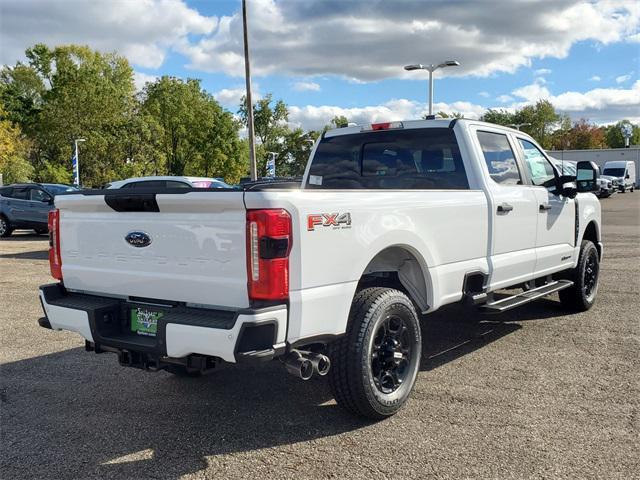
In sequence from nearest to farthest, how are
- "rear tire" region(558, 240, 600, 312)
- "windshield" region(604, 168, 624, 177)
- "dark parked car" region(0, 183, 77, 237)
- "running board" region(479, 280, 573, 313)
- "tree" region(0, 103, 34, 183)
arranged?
"running board" region(479, 280, 573, 313) → "rear tire" region(558, 240, 600, 312) → "dark parked car" region(0, 183, 77, 237) → "tree" region(0, 103, 34, 183) → "windshield" region(604, 168, 624, 177)

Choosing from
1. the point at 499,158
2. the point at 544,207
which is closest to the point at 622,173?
the point at 544,207

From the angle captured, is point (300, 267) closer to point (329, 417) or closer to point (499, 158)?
point (329, 417)

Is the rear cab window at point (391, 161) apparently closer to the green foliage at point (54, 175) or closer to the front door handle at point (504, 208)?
the front door handle at point (504, 208)

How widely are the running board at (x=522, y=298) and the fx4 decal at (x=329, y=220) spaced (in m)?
1.96

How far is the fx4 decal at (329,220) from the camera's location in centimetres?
335

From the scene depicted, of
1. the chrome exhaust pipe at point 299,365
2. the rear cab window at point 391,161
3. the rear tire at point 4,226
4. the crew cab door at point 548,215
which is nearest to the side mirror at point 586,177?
the crew cab door at point 548,215

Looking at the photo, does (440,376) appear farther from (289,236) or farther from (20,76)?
(20,76)

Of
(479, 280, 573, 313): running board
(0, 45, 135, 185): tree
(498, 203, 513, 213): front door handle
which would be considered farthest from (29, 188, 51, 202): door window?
(0, 45, 135, 185): tree

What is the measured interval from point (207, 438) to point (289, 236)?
142cm

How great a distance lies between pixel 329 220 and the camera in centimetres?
346

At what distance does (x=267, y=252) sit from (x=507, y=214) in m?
2.77

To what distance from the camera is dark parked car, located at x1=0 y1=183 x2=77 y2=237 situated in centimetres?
1752

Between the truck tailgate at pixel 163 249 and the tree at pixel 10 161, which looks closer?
the truck tailgate at pixel 163 249

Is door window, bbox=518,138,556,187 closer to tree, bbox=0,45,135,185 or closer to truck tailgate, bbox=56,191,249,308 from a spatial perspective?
truck tailgate, bbox=56,191,249,308
